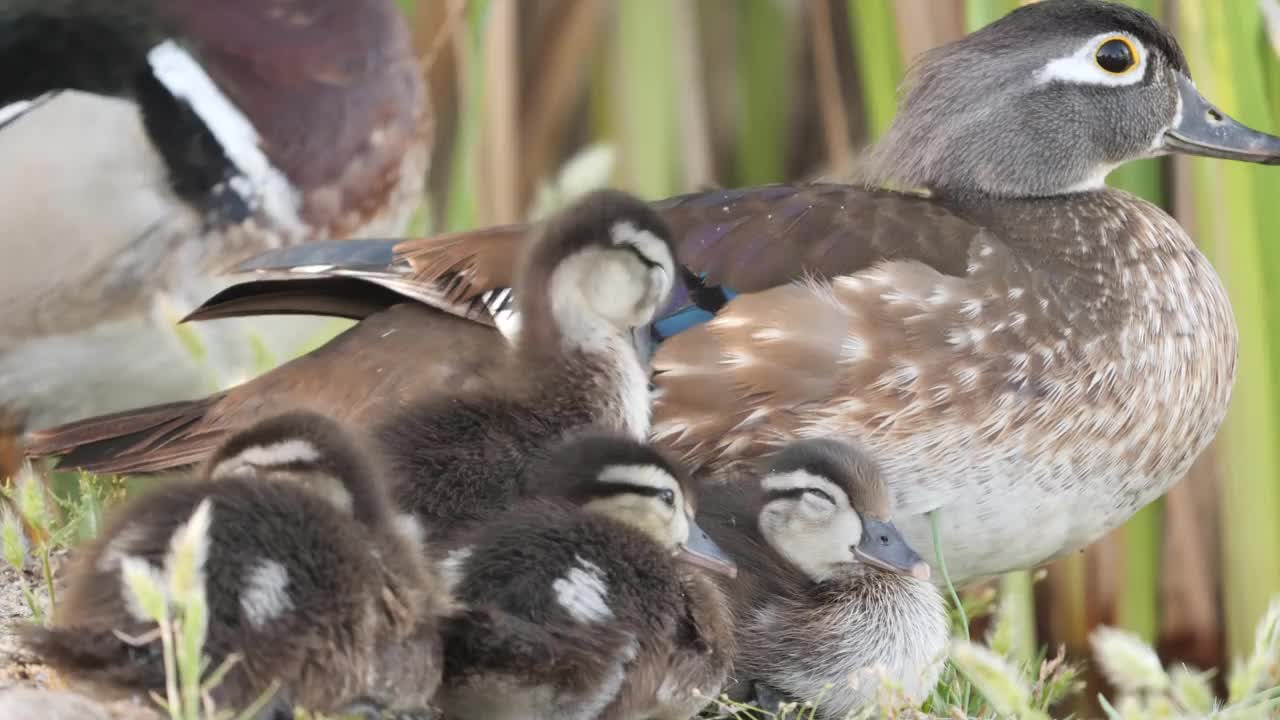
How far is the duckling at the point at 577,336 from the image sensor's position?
3033 millimetres

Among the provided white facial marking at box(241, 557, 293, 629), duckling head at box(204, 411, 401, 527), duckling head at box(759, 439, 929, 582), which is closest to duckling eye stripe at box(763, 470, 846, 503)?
duckling head at box(759, 439, 929, 582)

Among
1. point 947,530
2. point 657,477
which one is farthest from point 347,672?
point 947,530

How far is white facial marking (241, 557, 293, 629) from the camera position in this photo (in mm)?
2303

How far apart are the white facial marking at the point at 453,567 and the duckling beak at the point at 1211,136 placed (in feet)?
6.87

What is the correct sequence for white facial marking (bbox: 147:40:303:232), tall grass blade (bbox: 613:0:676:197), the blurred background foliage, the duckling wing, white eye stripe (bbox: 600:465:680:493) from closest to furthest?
the duckling wing, white eye stripe (bbox: 600:465:680:493), white facial marking (bbox: 147:40:303:232), the blurred background foliage, tall grass blade (bbox: 613:0:676:197)

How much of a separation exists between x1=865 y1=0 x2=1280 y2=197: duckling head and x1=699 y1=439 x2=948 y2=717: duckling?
1057 millimetres

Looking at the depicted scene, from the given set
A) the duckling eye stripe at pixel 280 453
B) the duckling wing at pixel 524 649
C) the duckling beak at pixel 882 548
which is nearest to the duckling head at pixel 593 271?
the duckling beak at pixel 882 548

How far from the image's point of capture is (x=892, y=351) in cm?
348

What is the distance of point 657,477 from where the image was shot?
2.86 meters

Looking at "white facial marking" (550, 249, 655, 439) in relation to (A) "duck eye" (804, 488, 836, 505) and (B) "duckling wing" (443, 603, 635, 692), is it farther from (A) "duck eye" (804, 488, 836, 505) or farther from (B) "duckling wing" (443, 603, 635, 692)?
(B) "duckling wing" (443, 603, 635, 692)

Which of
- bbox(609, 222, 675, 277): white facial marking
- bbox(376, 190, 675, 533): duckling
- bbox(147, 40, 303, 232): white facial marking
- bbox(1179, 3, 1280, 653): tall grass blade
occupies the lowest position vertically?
bbox(1179, 3, 1280, 653): tall grass blade

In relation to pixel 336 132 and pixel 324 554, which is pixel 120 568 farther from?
pixel 336 132

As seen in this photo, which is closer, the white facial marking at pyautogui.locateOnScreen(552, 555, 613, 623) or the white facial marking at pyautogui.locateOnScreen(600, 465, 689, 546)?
the white facial marking at pyautogui.locateOnScreen(552, 555, 613, 623)

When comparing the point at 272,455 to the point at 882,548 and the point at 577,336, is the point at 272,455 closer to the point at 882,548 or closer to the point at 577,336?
the point at 577,336
